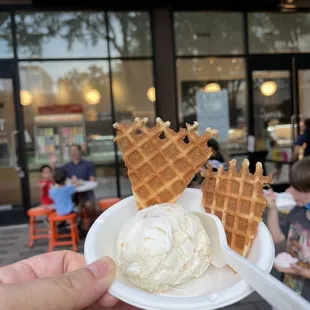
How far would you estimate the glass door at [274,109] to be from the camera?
8.39 metres

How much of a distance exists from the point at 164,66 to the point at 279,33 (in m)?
2.72

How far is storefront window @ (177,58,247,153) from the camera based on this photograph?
8148 mm

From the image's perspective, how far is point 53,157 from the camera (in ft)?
26.3

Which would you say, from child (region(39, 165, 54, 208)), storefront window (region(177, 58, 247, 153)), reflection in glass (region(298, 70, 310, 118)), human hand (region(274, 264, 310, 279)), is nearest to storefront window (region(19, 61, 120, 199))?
child (region(39, 165, 54, 208))

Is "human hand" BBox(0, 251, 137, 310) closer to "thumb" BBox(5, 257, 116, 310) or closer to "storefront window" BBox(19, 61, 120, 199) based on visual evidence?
"thumb" BBox(5, 257, 116, 310)

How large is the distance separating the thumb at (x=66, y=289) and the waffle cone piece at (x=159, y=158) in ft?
1.05

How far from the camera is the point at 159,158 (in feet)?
5.31

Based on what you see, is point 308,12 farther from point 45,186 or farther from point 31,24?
point 45,186

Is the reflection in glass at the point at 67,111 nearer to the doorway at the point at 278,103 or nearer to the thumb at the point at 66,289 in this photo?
the doorway at the point at 278,103

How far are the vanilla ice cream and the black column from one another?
644 cm

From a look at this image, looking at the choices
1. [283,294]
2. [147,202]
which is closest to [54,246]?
[147,202]

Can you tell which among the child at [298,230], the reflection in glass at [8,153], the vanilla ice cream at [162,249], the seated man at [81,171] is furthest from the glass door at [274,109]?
the vanilla ice cream at [162,249]

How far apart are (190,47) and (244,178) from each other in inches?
273

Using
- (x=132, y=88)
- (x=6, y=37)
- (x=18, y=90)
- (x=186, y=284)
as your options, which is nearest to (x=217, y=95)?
(x=132, y=88)
